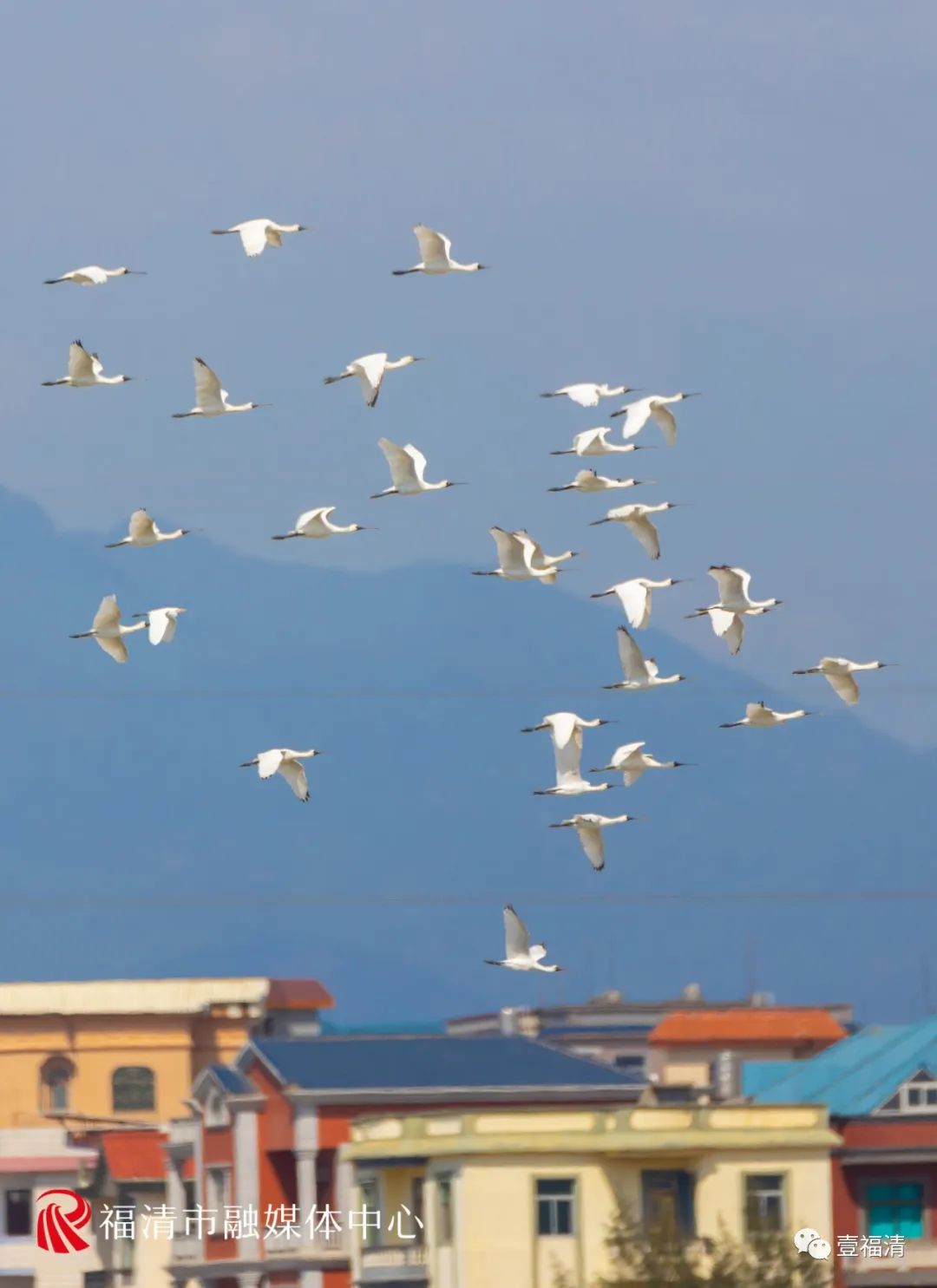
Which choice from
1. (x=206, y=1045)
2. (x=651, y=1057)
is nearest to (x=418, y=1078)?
(x=651, y=1057)

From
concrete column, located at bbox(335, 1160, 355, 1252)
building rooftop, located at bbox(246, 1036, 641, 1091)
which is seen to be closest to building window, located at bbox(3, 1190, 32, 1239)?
building rooftop, located at bbox(246, 1036, 641, 1091)

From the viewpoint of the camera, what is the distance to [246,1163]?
53.3 meters

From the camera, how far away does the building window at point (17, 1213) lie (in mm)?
58344

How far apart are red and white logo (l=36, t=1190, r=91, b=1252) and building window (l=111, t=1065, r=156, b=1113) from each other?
35363 millimetres

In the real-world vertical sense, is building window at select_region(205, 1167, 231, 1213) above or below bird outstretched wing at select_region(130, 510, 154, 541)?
below

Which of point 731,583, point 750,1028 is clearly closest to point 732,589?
point 731,583

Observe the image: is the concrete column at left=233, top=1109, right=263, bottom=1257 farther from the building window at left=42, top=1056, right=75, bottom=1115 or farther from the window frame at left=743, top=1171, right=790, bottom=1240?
the building window at left=42, top=1056, right=75, bottom=1115

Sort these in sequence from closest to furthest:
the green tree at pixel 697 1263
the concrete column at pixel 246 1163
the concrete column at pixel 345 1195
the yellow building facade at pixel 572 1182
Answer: the green tree at pixel 697 1263 < the yellow building facade at pixel 572 1182 < the concrete column at pixel 345 1195 < the concrete column at pixel 246 1163

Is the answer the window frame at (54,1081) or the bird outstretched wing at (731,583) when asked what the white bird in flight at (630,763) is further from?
the window frame at (54,1081)

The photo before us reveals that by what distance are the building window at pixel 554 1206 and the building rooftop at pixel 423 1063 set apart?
13.4ft

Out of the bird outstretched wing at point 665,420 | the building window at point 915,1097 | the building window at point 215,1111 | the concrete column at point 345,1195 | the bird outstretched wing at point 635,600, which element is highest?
the bird outstretched wing at point 665,420

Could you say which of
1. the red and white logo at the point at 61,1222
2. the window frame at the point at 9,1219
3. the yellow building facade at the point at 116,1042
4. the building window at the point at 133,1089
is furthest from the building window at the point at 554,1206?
the building window at the point at 133,1089

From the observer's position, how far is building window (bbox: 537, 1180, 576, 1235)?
45688mm

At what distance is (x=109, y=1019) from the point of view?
95688mm
